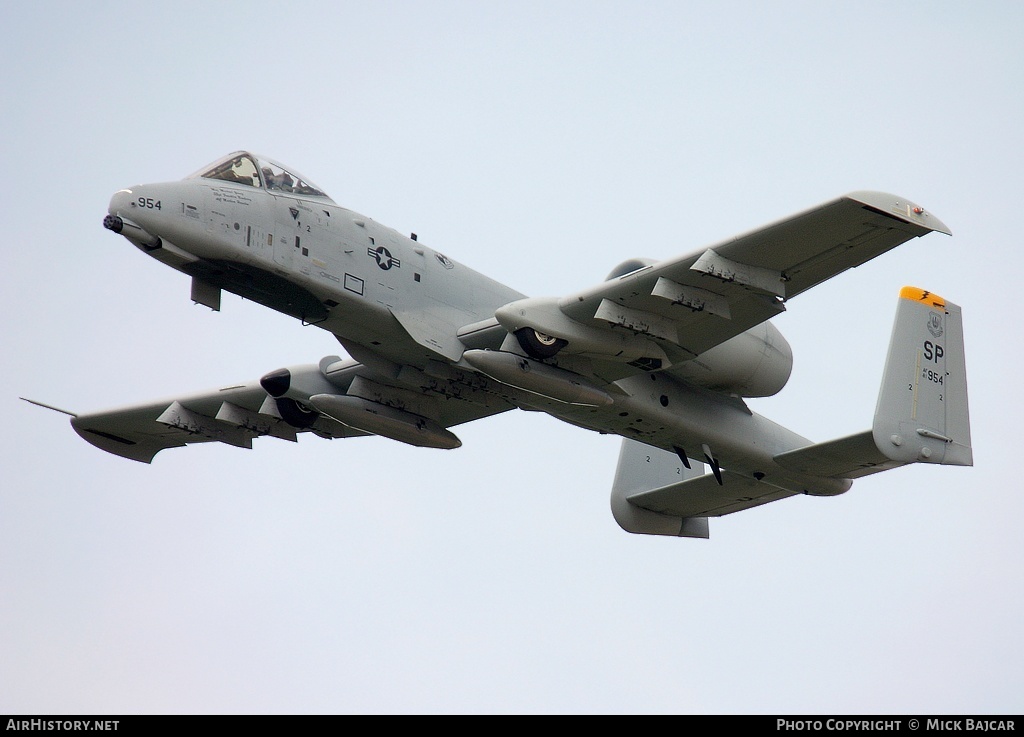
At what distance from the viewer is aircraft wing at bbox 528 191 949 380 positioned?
21312mm

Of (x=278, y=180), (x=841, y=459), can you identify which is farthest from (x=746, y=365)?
(x=278, y=180)

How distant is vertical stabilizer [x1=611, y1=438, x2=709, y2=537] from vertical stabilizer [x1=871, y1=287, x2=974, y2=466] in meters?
5.48

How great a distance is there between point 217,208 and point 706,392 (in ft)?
32.0

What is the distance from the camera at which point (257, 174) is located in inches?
923

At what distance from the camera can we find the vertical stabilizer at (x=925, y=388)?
2564 cm

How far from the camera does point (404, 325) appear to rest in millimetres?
23766

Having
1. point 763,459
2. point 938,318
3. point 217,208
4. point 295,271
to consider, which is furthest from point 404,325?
point 938,318

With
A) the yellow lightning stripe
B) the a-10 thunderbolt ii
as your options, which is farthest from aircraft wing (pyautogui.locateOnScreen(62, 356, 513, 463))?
the yellow lightning stripe

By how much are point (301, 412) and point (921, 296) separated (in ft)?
40.4

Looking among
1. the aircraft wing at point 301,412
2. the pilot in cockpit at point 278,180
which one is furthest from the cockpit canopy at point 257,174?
the aircraft wing at point 301,412

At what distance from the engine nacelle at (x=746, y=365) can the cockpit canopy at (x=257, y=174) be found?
7253 mm

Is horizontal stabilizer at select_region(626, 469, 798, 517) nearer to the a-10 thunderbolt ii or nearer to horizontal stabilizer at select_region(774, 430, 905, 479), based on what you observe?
the a-10 thunderbolt ii

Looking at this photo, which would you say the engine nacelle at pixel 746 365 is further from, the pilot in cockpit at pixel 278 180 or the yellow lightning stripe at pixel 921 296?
the pilot in cockpit at pixel 278 180
